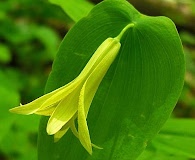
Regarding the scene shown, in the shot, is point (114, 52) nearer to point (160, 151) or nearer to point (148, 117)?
point (148, 117)

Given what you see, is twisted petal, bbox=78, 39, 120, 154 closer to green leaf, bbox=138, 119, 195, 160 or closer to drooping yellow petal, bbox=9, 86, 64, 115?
drooping yellow petal, bbox=9, 86, 64, 115

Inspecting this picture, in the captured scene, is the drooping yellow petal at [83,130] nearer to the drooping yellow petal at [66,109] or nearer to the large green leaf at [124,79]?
the drooping yellow petal at [66,109]

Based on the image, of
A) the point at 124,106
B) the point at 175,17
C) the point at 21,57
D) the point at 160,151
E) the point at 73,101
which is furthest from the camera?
the point at 175,17

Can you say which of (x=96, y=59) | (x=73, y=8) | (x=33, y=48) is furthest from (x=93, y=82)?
(x=33, y=48)

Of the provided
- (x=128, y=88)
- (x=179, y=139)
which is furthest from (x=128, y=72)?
(x=179, y=139)

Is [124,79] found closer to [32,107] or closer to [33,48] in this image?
[32,107]

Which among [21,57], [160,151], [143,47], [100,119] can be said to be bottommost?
[21,57]
